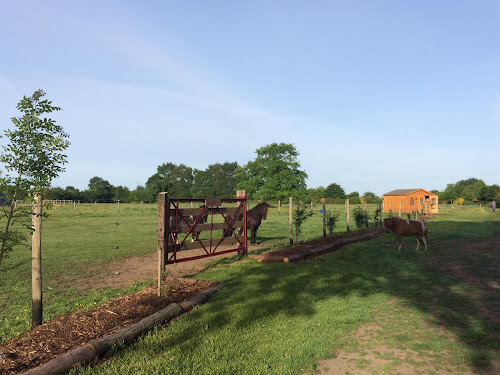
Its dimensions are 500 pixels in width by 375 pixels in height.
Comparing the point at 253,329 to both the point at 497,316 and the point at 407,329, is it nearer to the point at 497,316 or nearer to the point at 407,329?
the point at 407,329

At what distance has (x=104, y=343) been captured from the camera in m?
4.64

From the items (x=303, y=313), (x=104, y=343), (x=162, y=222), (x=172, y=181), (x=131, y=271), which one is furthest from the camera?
(x=172, y=181)

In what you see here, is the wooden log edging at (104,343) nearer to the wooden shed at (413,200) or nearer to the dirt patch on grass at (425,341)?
the dirt patch on grass at (425,341)

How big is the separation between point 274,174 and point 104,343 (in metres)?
57.8

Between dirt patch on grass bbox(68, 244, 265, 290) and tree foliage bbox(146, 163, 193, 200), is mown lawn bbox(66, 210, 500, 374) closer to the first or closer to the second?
dirt patch on grass bbox(68, 244, 265, 290)

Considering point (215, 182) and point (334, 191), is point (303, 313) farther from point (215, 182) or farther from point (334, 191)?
point (334, 191)

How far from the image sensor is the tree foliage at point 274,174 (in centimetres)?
6009

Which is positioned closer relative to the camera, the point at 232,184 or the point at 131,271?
the point at 131,271

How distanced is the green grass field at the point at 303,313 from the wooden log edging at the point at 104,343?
16cm

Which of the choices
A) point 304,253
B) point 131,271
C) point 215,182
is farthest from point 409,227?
point 215,182

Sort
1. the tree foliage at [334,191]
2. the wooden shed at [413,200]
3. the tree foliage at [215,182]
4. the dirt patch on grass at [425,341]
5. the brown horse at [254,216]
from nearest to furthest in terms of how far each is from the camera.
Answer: the dirt patch on grass at [425,341] < the brown horse at [254,216] < the wooden shed at [413,200] < the tree foliage at [215,182] < the tree foliage at [334,191]

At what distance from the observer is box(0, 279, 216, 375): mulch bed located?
4.40 m

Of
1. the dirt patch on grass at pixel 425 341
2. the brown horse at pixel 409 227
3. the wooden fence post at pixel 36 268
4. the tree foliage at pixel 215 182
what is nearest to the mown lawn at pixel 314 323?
the dirt patch on grass at pixel 425 341

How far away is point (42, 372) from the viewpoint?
382 centimetres
